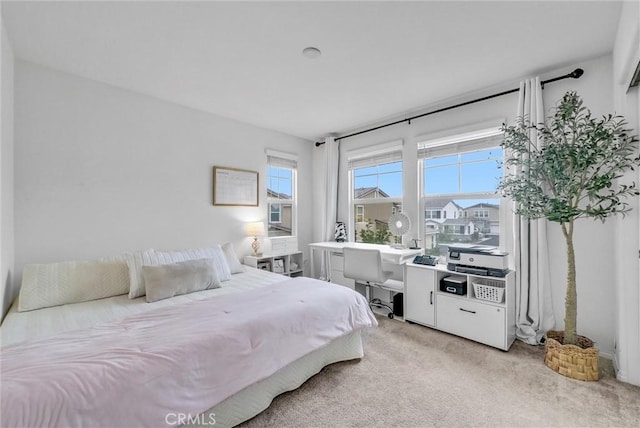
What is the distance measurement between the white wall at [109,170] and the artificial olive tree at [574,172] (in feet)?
10.9

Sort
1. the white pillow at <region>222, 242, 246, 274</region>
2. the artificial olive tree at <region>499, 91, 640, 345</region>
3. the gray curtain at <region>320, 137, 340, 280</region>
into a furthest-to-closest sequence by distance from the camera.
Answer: the gray curtain at <region>320, 137, 340, 280</region> < the white pillow at <region>222, 242, 246, 274</region> < the artificial olive tree at <region>499, 91, 640, 345</region>

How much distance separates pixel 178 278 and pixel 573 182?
332cm

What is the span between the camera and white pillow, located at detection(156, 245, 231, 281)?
270 cm

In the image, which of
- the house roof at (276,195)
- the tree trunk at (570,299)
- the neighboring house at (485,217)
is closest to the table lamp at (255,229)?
the house roof at (276,195)

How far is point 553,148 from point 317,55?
80.0 inches

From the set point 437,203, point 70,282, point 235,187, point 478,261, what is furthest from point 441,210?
point 70,282

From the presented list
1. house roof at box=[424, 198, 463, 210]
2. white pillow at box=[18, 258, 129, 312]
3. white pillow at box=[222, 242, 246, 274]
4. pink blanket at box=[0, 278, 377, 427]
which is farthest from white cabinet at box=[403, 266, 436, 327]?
white pillow at box=[18, 258, 129, 312]

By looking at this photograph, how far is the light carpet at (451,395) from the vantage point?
5.39ft

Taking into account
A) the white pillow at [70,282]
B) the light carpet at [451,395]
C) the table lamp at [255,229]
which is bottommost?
the light carpet at [451,395]

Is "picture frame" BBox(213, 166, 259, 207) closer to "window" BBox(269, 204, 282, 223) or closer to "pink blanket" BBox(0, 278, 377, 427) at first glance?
"window" BBox(269, 204, 282, 223)

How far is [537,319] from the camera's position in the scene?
2543 mm

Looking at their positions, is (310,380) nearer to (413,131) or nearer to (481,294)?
(481,294)

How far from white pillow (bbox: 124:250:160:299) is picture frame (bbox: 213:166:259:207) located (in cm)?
115

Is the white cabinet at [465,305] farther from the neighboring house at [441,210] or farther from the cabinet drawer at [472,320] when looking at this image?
the neighboring house at [441,210]
